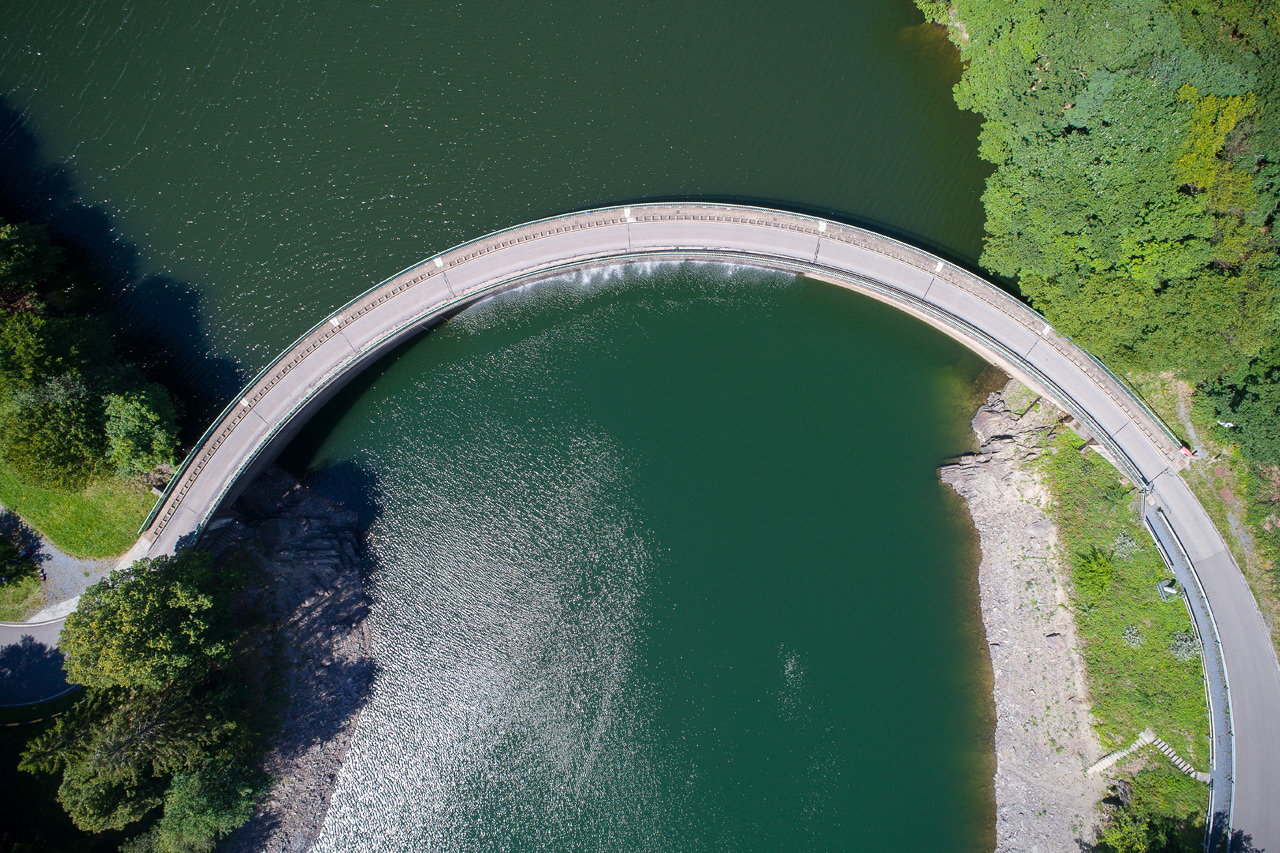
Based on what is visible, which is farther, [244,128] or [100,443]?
[244,128]

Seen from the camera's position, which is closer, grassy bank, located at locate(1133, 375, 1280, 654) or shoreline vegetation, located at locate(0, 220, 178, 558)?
shoreline vegetation, located at locate(0, 220, 178, 558)

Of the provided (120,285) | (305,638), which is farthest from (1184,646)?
(120,285)

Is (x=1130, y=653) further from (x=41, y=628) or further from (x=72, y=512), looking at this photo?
(x=41, y=628)

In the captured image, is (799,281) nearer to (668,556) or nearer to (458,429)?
(668,556)

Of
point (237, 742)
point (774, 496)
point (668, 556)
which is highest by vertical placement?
point (774, 496)

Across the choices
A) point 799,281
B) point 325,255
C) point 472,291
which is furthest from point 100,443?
point 799,281

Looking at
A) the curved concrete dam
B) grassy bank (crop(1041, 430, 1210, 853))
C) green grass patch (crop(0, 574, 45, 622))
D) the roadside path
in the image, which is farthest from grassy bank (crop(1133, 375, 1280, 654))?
green grass patch (crop(0, 574, 45, 622))

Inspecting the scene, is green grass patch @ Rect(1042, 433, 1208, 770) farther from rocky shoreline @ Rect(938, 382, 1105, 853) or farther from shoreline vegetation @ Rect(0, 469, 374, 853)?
shoreline vegetation @ Rect(0, 469, 374, 853)
